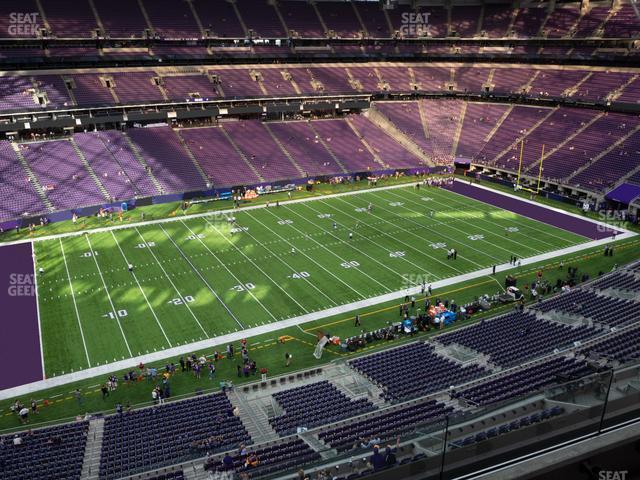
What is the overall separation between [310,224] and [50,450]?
29.5 metres

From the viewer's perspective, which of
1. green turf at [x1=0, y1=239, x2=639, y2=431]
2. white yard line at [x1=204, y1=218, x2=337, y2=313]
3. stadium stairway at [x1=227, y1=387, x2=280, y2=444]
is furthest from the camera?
white yard line at [x1=204, y1=218, x2=337, y2=313]

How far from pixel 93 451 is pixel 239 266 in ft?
64.2

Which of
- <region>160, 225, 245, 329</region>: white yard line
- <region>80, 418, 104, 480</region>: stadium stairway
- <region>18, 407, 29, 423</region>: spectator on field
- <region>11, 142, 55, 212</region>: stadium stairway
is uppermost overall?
<region>11, 142, 55, 212</region>: stadium stairway

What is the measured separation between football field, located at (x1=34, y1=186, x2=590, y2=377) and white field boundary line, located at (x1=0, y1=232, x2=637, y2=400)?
0.49 metres

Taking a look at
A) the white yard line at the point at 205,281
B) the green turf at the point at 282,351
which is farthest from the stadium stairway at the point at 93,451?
the white yard line at the point at 205,281

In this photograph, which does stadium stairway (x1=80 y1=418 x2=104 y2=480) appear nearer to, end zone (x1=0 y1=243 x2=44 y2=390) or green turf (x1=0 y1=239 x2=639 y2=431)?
green turf (x1=0 y1=239 x2=639 y2=431)

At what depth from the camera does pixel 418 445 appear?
9039 mm

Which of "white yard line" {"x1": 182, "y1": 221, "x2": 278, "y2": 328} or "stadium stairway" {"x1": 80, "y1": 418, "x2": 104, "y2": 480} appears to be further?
"white yard line" {"x1": 182, "y1": 221, "x2": 278, "y2": 328}

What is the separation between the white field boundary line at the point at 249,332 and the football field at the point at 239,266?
49cm

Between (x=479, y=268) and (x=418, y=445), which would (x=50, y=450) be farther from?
(x=479, y=268)

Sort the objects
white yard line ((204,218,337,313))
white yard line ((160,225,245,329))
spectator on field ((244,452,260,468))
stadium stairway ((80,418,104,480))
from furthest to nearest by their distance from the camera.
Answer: white yard line ((204,218,337,313)) < white yard line ((160,225,245,329)) < stadium stairway ((80,418,104,480)) < spectator on field ((244,452,260,468))

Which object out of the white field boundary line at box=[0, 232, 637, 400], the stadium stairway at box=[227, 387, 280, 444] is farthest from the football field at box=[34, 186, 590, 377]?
the stadium stairway at box=[227, 387, 280, 444]

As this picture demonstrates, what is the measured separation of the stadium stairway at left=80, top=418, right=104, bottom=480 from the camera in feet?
56.1

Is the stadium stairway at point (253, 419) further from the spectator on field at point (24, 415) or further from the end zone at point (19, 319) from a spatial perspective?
the end zone at point (19, 319)
